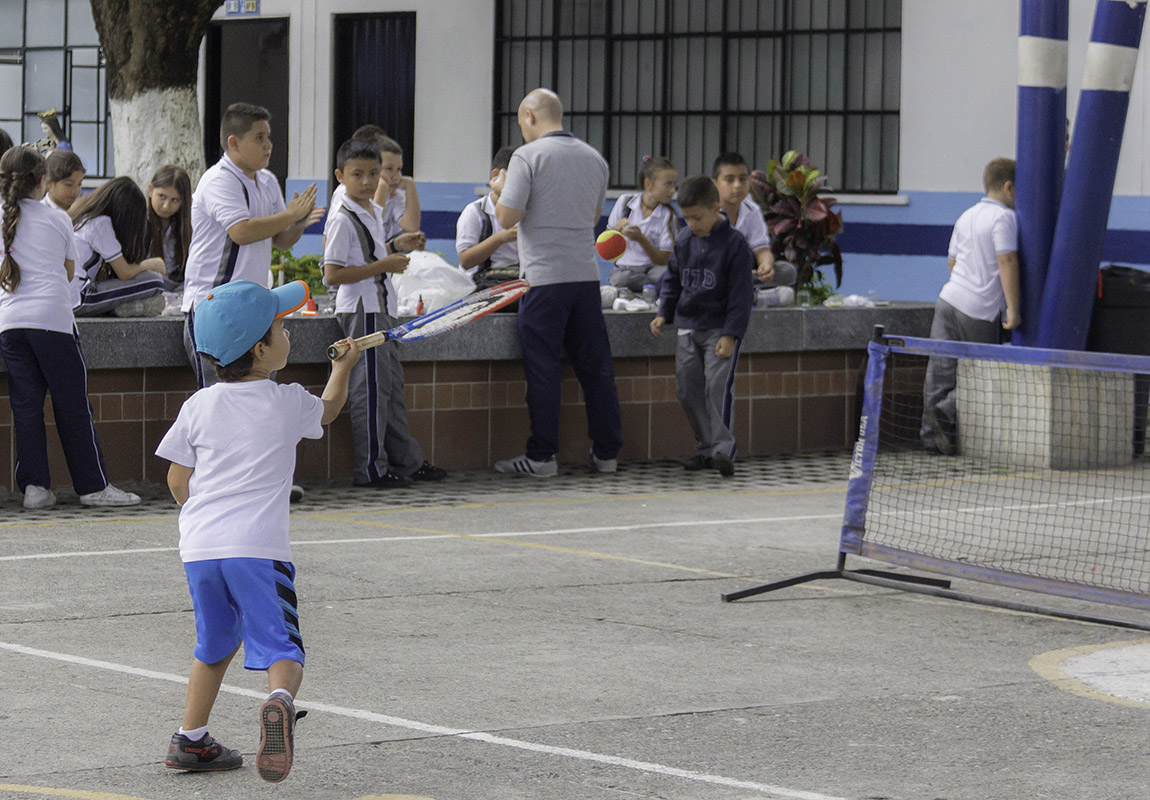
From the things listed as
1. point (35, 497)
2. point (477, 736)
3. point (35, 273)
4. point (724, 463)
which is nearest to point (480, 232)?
point (724, 463)

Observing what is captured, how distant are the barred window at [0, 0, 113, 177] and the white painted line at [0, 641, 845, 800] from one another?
686 inches

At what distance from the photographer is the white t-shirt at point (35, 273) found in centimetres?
962

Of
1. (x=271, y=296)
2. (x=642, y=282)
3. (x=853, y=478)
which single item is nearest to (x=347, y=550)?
(x=853, y=478)

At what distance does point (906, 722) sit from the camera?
227 inches

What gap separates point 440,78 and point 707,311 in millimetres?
9623

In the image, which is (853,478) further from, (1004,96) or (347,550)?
(1004,96)

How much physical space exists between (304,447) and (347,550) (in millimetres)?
2508

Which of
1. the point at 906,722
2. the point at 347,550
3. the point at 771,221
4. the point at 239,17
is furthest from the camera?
the point at 239,17

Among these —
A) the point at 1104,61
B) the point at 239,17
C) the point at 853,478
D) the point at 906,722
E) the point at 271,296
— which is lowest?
the point at 906,722

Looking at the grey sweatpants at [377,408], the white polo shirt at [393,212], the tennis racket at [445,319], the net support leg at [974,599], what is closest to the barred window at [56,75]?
the white polo shirt at [393,212]

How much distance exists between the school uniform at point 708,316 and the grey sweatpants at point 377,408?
1.89 m

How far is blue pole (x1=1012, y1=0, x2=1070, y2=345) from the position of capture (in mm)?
12070

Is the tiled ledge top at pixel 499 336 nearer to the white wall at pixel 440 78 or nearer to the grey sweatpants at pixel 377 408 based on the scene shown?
the grey sweatpants at pixel 377 408

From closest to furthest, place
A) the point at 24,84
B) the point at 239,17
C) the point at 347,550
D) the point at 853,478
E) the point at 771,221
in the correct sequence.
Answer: the point at 853,478, the point at 347,550, the point at 771,221, the point at 239,17, the point at 24,84
